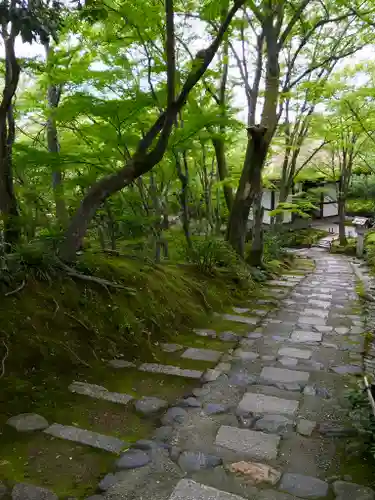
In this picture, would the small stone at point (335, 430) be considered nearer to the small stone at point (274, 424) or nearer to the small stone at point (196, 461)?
the small stone at point (274, 424)

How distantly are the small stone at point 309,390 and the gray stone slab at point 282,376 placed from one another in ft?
0.34

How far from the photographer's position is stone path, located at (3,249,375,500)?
2.32 meters

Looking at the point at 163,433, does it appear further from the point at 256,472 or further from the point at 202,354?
the point at 202,354

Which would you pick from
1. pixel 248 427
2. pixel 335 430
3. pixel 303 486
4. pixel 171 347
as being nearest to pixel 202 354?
pixel 171 347

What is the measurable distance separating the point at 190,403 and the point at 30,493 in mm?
1448

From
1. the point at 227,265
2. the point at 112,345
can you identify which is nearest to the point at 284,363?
the point at 112,345

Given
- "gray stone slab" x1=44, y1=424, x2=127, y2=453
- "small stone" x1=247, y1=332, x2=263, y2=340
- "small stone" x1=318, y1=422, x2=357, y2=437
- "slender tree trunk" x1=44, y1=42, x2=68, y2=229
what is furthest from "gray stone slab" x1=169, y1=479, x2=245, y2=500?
"slender tree trunk" x1=44, y1=42, x2=68, y2=229

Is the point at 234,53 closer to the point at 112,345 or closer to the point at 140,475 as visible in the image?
the point at 112,345

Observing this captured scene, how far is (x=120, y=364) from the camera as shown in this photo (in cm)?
400

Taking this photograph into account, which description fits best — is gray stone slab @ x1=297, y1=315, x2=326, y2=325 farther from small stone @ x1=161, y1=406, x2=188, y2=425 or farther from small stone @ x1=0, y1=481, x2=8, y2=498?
small stone @ x1=0, y1=481, x2=8, y2=498

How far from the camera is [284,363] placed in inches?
167

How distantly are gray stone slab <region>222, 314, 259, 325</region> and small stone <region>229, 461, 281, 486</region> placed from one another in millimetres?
3316

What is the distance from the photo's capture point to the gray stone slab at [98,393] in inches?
131

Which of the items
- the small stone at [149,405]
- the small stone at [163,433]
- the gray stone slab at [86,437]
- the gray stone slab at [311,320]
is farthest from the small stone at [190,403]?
the gray stone slab at [311,320]
